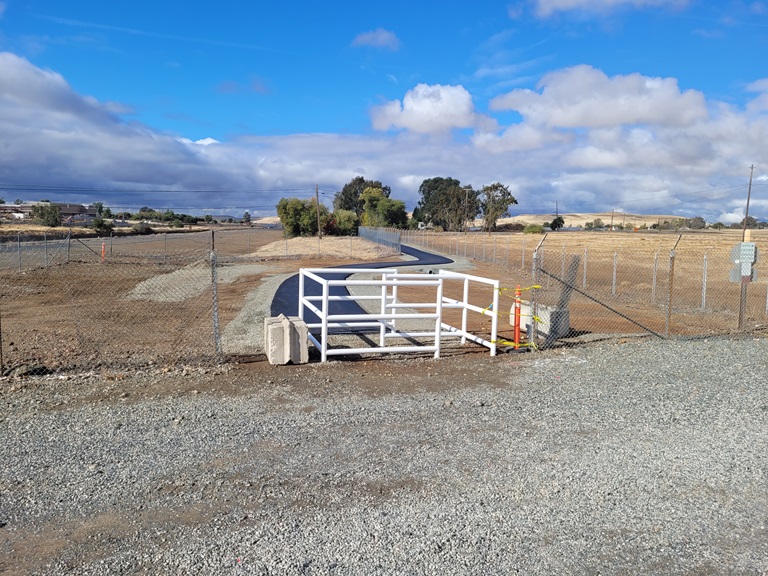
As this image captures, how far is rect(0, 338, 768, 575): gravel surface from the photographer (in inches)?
168

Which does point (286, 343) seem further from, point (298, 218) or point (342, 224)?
point (342, 224)

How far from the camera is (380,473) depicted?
5625 mm

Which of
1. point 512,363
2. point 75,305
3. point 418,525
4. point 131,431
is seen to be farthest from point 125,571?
point 75,305

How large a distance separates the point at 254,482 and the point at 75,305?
14.8 meters

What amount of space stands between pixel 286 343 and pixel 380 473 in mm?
4255

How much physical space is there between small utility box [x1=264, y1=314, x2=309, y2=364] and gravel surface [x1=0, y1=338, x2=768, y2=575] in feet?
1.54

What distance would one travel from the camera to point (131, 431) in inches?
260

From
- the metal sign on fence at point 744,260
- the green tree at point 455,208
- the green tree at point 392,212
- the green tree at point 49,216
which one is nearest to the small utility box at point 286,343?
the metal sign on fence at point 744,260

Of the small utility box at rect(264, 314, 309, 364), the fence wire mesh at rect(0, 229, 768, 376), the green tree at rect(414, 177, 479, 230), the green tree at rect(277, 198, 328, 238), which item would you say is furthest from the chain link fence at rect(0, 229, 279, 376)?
the green tree at rect(414, 177, 479, 230)

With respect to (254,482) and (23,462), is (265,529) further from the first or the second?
(23,462)

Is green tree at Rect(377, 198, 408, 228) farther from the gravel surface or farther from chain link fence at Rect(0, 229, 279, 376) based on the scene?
the gravel surface

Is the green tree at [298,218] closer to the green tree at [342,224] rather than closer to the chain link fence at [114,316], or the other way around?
the green tree at [342,224]

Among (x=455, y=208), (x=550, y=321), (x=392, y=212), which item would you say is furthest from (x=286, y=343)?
(x=455, y=208)

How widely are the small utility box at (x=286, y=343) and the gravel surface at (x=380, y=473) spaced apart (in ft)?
1.54
